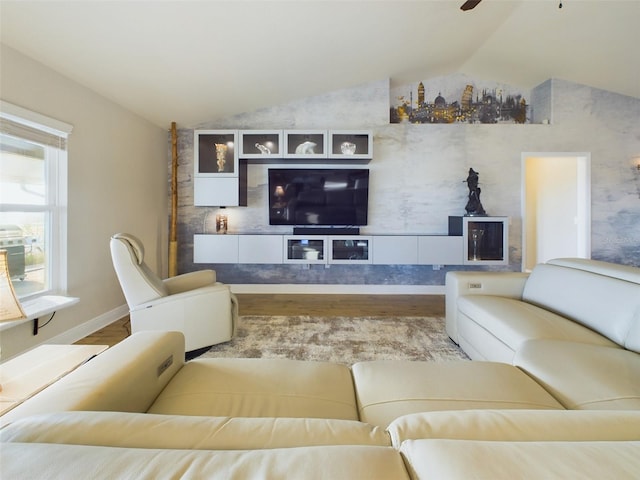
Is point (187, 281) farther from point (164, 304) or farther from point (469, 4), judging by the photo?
point (469, 4)

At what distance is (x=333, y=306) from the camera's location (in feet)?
10.9

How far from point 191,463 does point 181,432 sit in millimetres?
128

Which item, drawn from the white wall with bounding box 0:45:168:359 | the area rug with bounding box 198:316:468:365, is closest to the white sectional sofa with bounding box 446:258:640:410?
the area rug with bounding box 198:316:468:365

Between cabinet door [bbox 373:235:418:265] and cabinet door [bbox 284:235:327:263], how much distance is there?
27.3 inches

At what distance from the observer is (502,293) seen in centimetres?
220

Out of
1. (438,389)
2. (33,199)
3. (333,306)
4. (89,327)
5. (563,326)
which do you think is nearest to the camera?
(438,389)

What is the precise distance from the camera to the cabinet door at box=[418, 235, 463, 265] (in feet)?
A: 11.7

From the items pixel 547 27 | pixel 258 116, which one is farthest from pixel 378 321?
pixel 547 27

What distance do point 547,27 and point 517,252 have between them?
2642 millimetres

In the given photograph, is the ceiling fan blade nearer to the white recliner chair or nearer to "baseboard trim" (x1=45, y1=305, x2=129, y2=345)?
the white recliner chair

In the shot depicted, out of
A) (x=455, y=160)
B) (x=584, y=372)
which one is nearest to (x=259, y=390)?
(x=584, y=372)

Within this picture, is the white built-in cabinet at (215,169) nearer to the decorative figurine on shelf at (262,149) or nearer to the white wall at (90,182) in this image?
the decorative figurine on shelf at (262,149)

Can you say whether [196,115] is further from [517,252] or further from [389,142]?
[517,252]

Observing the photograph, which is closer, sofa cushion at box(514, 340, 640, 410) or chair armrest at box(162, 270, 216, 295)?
sofa cushion at box(514, 340, 640, 410)
